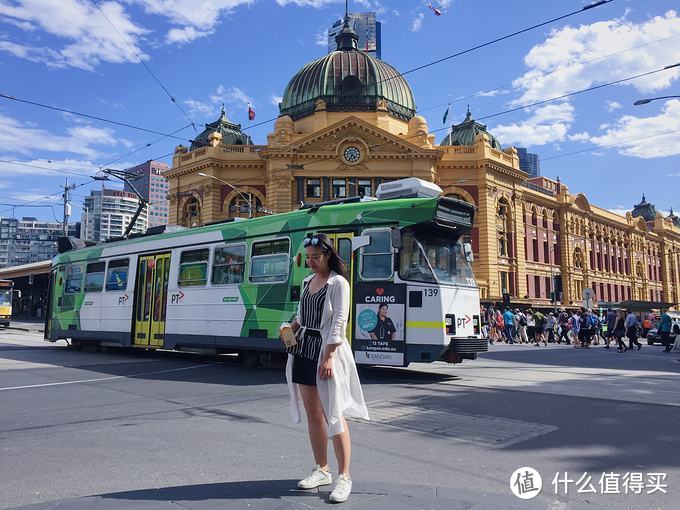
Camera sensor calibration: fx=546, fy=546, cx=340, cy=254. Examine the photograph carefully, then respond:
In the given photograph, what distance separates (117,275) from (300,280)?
7454 mm

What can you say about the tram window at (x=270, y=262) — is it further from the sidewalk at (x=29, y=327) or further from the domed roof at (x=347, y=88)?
the domed roof at (x=347, y=88)

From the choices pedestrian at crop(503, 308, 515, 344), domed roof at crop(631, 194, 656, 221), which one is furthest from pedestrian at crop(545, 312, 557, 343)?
domed roof at crop(631, 194, 656, 221)

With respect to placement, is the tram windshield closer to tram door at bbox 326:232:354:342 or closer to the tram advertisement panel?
the tram advertisement panel

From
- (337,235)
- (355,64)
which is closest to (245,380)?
(337,235)

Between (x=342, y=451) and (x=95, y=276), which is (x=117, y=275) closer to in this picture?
(x=95, y=276)

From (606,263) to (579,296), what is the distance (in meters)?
10.5

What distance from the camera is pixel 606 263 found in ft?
226

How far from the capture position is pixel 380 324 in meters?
10.0

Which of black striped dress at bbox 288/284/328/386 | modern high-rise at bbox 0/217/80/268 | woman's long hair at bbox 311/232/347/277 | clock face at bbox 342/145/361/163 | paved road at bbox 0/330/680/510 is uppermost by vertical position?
clock face at bbox 342/145/361/163

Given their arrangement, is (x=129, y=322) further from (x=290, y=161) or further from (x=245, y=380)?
(x=290, y=161)

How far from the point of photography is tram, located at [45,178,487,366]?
391 inches

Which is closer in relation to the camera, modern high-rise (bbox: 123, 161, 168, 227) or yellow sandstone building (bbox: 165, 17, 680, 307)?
yellow sandstone building (bbox: 165, 17, 680, 307)

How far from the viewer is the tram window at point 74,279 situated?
1768 cm

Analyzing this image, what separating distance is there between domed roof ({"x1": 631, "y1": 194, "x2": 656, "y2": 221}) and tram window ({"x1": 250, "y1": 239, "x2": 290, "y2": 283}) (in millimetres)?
95649
